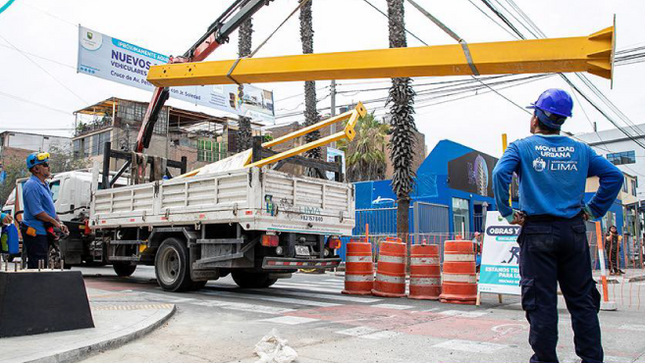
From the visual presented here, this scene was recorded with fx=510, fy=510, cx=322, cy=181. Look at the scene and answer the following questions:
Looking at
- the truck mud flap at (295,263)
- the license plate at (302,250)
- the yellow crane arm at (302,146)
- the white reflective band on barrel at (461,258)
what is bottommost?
the truck mud flap at (295,263)

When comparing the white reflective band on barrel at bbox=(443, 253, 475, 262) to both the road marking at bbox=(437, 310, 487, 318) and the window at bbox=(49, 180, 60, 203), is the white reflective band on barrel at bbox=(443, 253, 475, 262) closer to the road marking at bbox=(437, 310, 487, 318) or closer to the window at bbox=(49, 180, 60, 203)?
the road marking at bbox=(437, 310, 487, 318)

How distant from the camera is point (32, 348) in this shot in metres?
4.44

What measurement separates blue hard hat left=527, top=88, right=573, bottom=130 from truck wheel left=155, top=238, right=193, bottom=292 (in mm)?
7558

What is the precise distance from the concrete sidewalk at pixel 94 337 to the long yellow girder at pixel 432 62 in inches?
138

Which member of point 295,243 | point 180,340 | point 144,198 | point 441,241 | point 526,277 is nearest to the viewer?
→ point 526,277

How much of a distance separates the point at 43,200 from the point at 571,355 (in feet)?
20.2

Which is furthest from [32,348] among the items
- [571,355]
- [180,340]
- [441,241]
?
[441,241]

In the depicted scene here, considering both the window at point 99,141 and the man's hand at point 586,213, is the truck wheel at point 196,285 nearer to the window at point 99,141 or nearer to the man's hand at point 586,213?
the man's hand at point 586,213

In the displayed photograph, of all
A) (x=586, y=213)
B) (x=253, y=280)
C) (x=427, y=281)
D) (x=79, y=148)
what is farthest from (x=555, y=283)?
(x=79, y=148)

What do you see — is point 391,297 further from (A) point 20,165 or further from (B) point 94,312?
(A) point 20,165

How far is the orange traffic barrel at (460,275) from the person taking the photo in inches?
351

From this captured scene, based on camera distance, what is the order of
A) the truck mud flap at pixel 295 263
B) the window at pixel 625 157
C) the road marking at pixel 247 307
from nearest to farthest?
1. the road marking at pixel 247 307
2. the truck mud flap at pixel 295 263
3. the window at pixel 625 157

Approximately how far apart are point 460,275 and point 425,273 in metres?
0.75

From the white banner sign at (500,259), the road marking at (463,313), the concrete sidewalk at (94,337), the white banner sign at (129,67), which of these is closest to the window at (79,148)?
the white banner sign at (129,67)
